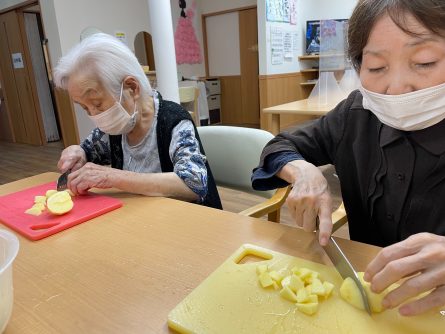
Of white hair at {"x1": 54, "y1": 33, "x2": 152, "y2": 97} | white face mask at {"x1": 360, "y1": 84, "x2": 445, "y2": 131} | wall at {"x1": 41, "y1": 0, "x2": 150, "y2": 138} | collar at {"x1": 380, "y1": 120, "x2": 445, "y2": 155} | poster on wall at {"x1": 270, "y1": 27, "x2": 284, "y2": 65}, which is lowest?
collar at {"x1": 380, "y1": 120, "x2": 445, "y2": 155}

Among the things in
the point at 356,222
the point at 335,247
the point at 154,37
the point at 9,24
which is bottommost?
the point at 356,222

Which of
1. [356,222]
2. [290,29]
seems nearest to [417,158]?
[356,222]

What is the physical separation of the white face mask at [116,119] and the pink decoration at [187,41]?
17.1 feet

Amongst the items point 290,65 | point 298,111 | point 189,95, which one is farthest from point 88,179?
point 290,65

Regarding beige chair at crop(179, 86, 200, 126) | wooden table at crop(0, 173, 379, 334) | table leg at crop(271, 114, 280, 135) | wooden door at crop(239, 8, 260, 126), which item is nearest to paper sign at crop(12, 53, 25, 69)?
beige chair at crop(179, 86, 200, 126)

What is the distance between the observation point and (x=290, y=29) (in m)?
5.35

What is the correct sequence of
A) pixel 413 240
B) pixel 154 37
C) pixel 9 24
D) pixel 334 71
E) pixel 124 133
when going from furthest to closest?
pixel 9 24 → pixel 334 71 → pixel 154 37 → pixel 124 133 → pixel 413 240

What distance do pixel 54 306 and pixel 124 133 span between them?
874 mm

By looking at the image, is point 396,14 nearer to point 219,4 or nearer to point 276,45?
point 276,45

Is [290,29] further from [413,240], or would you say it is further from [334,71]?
[413,240]

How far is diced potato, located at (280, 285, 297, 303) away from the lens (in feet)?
1.82

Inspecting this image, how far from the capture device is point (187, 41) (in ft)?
20.7

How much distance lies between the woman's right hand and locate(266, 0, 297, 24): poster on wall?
13.4 feet

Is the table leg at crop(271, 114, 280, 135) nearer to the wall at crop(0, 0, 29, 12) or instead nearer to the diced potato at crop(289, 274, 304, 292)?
the diced potato at crop(289, 274, 304, 292)
